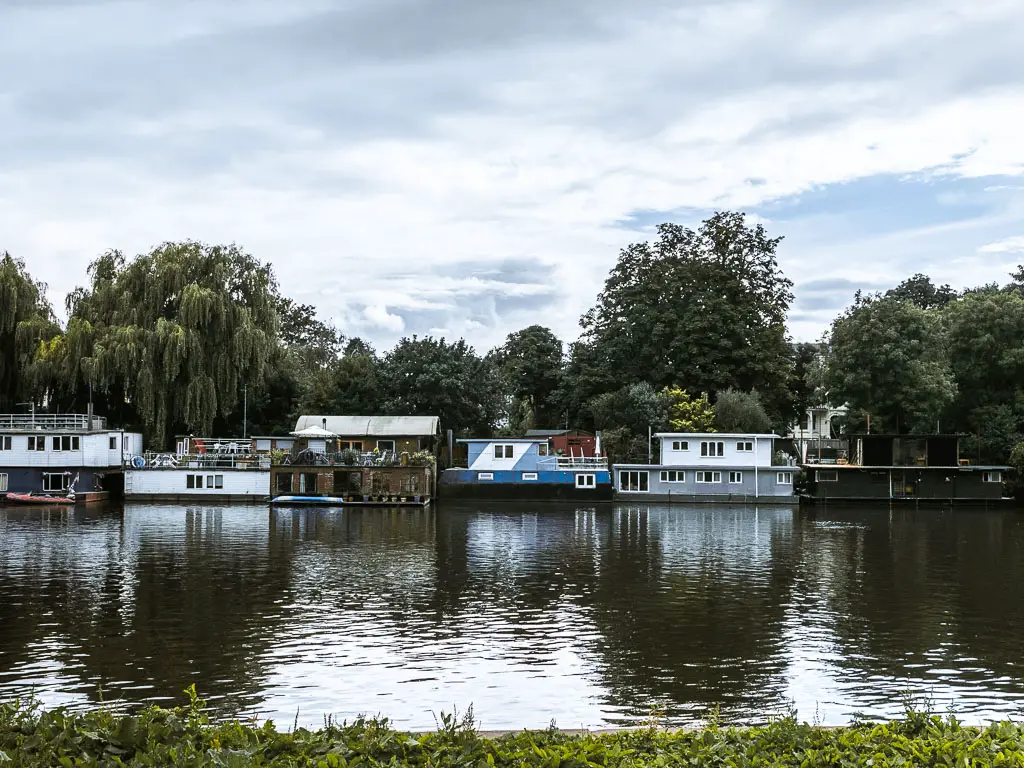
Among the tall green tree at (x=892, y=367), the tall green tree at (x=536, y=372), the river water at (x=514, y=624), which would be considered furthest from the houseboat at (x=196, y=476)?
the tall green tree at (x=892, y=367)

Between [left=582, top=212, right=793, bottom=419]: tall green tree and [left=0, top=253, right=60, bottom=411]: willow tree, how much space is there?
41.4 m

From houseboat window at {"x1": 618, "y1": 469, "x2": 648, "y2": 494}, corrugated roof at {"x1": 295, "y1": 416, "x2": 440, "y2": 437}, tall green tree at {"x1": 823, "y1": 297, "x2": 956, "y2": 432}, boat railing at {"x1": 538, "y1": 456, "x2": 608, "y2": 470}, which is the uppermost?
tall green tree at {"x1": 823, "y1": 297, "x2": 956, "y2": 432}

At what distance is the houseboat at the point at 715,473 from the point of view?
63719mm

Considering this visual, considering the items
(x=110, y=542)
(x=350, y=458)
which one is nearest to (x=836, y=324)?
(x=350, y=458)

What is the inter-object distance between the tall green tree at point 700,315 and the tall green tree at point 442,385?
11.1 m

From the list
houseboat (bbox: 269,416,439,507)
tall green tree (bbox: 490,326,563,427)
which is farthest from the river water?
tall green tree (bbox: 490,326,563,427)

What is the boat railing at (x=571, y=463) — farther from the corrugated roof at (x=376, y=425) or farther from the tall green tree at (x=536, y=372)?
the tall green tree at (x=536, y=372)

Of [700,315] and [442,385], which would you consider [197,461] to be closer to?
[442,385]

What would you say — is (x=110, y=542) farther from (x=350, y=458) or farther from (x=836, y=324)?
(x=836, y=324)

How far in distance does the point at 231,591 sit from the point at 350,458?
33.8 meters

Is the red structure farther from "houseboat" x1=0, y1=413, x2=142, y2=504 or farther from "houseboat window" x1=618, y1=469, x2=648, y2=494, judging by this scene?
"houseboat" x1=0, y1=413, x2=142, y2=504

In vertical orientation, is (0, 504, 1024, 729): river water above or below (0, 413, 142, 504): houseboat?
below

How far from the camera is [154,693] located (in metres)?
15.9

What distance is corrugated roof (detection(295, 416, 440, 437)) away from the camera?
66312 millimetres
